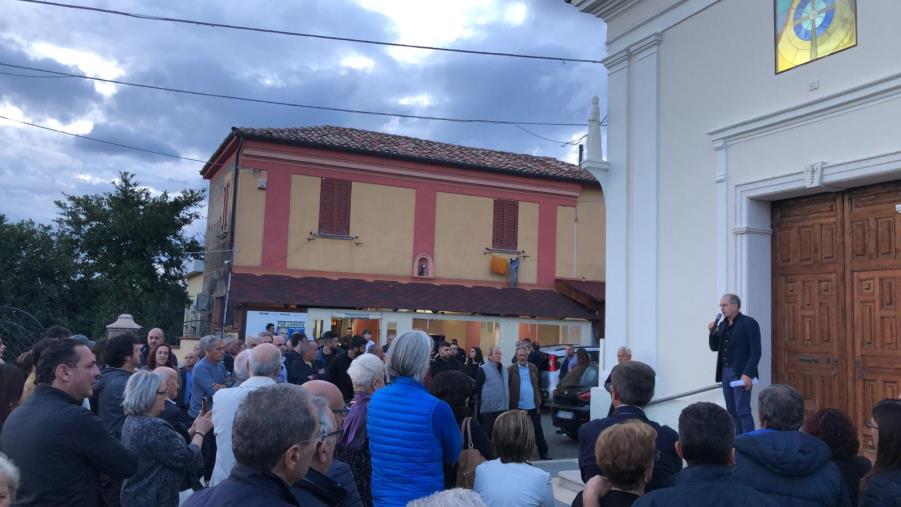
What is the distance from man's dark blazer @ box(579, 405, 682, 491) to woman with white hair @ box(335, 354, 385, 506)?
1.21 meters

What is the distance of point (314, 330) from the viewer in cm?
1953

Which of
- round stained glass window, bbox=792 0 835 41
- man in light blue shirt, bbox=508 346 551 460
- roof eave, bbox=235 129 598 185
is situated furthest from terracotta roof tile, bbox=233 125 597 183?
round stained glass window, bbox=792 0 835 41

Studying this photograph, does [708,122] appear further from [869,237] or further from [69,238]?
[69,238]

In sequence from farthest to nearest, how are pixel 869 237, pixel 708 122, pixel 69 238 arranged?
1. pixel 69 238
2. pixel 708 122
3. pixel 869 237

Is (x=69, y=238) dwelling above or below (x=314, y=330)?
above

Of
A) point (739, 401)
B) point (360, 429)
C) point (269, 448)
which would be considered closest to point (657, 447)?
point (360, 429)

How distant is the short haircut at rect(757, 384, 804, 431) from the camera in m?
3.55

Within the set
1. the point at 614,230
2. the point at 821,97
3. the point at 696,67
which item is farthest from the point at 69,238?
the point at 821,97

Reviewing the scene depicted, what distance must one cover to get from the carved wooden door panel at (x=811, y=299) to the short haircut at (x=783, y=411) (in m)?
4.52

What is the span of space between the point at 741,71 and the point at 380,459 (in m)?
6.81

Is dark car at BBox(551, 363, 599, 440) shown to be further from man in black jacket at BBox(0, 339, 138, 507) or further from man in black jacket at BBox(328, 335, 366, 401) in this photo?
man in black jacket at BBox(0, 339, 138, 507)

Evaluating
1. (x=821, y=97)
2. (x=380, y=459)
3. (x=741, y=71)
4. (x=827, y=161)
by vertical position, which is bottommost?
(x=380, y=459)

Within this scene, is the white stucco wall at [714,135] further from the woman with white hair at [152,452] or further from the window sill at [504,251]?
the window sill at [504,251]

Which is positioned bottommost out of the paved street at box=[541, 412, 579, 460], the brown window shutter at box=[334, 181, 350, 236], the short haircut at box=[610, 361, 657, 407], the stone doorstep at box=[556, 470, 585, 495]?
the paved street at box=[541, 412, 579, 460]
